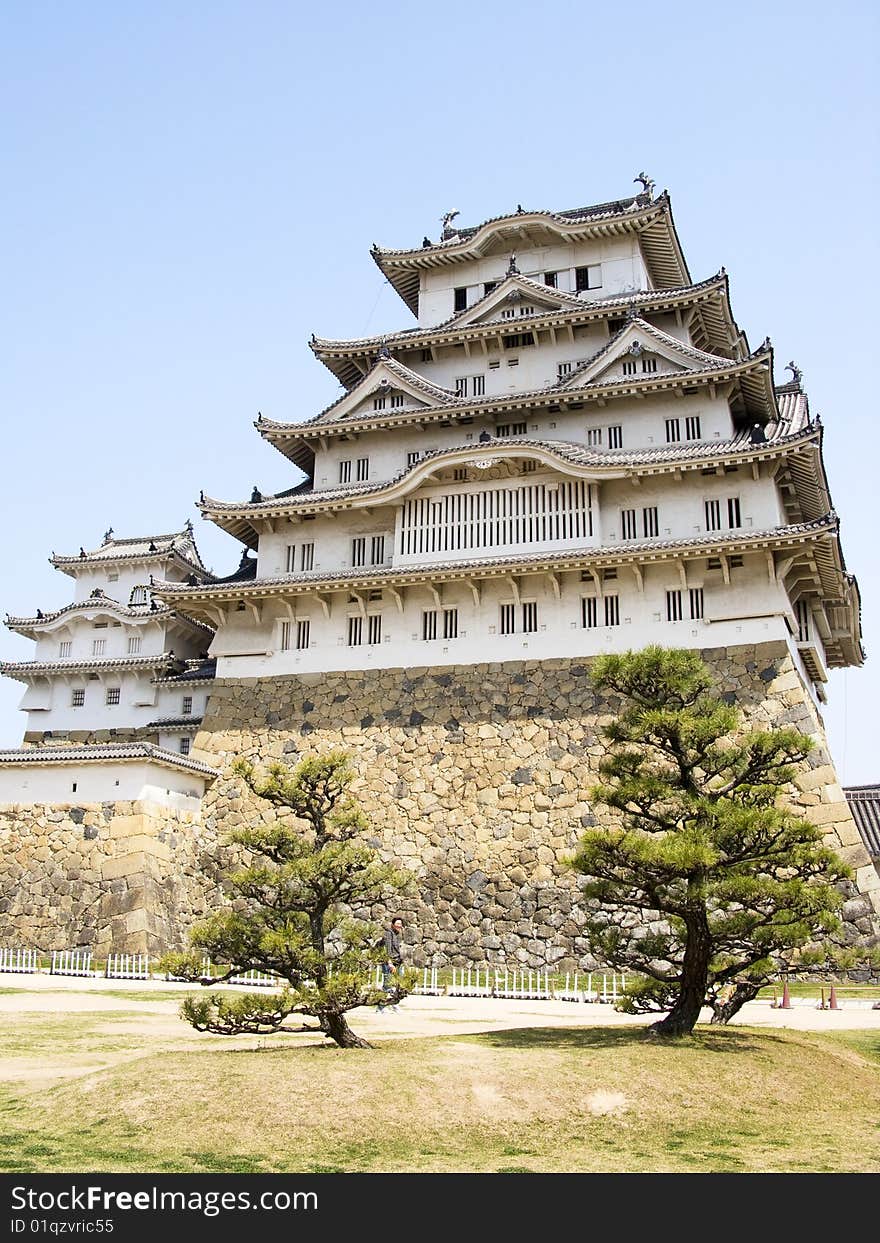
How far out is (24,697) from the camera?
4503 cm

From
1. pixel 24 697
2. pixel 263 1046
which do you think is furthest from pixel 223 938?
pixel 24 697

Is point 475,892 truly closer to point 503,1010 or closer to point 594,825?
point 594,825

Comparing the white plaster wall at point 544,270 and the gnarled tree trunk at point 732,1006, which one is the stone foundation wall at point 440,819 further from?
the white plaster wall at point 544,270

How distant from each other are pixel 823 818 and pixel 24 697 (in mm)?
31806

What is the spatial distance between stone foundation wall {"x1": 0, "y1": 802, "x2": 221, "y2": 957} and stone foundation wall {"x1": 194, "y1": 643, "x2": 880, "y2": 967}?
2.17 m

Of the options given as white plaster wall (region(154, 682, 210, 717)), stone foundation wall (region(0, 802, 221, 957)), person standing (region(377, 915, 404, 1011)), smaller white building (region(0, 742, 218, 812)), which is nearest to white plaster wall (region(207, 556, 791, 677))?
smaller white building (region(0, 742, 218, 812))

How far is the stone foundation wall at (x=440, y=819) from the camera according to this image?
27109 millimetres

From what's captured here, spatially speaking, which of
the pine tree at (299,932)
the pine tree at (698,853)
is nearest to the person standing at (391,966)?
the pine tree at (299,932)

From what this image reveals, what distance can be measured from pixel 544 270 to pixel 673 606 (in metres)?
14.6

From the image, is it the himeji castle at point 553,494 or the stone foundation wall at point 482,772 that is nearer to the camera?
the stone foundation wall at point 482,772

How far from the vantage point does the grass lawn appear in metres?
9.10

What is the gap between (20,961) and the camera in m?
26.2

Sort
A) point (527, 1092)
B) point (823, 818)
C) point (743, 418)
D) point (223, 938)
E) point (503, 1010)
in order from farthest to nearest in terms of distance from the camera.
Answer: point (743, 418) < point (823, 818) < point (503, 1010) < point (223, 938) < point (527, 1092)

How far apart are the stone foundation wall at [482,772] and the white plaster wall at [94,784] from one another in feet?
5.69
